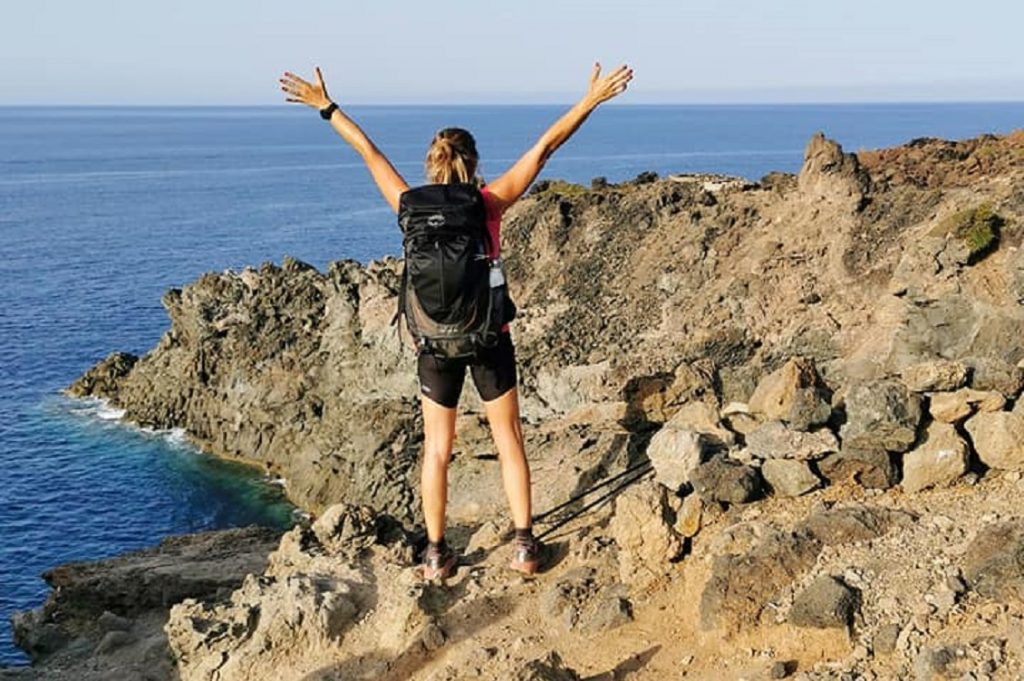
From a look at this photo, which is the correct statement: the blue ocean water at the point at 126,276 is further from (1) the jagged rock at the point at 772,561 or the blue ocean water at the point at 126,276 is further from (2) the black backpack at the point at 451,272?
(1) the jagged rock at the point at 772,561

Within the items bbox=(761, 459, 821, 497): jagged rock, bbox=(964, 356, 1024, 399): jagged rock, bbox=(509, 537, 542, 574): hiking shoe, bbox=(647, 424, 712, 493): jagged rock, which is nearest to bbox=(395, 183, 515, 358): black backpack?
bbox=(509, 537, 542, 574): hiking shoe

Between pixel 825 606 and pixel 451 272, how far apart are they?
425cm

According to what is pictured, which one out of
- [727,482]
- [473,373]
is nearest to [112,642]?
[473,373]

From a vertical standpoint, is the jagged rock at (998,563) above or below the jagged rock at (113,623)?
above

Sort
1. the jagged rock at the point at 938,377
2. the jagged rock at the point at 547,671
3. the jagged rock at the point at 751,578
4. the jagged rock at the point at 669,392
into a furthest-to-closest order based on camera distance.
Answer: the jagged rock at the point at 669,392 < the jagged rock at the point at 938,377 < the jagged rock at the point at 751,578 < the jagged rock at the point at 547,671

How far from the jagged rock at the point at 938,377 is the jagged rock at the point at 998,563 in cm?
272

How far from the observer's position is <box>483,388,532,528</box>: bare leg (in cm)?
929

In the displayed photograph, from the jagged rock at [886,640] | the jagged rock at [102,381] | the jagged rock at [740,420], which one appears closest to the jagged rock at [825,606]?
the jagged rock at [886,640]

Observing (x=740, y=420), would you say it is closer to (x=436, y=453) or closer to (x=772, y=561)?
(x=772, y=561)

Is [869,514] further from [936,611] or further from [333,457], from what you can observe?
[333,457]

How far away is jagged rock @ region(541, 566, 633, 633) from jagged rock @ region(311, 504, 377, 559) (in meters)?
2.89

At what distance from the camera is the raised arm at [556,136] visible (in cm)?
826

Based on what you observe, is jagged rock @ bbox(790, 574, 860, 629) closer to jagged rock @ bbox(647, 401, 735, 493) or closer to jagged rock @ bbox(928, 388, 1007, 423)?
jagged rock @ bbox(647, 401, 735, 493)

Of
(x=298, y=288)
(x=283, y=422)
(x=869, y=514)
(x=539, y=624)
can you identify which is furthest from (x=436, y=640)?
(x=298, y=288)
